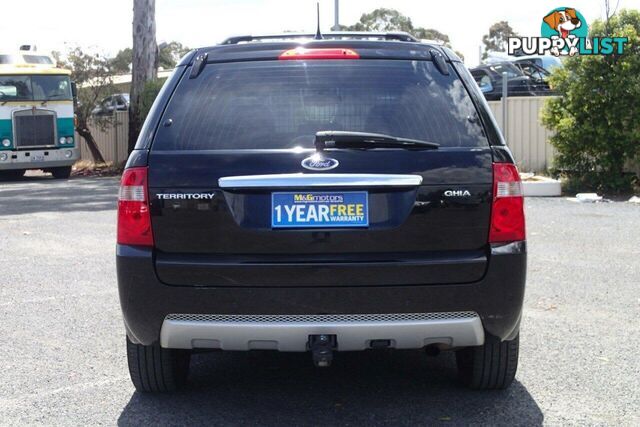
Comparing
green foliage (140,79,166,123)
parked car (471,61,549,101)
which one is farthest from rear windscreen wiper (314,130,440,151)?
green foliage (140,79,166,123)

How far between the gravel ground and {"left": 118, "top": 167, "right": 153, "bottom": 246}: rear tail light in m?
0.93

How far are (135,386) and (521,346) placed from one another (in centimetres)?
248

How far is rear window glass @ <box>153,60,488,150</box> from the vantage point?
4.22m

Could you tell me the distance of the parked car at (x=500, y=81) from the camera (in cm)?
2253

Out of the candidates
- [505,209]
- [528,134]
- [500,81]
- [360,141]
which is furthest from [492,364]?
[500,81]

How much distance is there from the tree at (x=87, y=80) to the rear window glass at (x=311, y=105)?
25.2 meters

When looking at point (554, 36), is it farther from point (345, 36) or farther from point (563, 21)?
point (345, 36)

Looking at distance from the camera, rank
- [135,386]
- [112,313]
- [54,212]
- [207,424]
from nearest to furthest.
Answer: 1. [207,424]
2. [135,386]
3. [112,313]
4. [54,212]

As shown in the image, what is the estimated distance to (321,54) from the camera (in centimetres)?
441

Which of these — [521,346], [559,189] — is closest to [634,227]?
[559,189]

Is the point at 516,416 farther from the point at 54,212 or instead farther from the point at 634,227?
the point at 54,212

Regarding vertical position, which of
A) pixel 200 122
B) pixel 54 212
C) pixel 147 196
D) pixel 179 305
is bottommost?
pixel 54 212

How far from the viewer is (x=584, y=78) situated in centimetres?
1551

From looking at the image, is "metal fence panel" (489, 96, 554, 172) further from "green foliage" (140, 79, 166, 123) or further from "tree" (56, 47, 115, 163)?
"tree" (56, 47, 115, 163)
